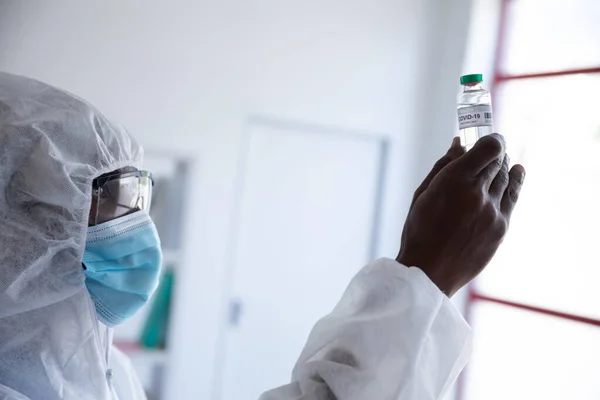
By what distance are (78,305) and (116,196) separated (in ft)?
0.66

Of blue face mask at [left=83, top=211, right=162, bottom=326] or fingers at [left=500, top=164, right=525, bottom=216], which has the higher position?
fingers at [left=500, top=164, right=525, bottom=216]

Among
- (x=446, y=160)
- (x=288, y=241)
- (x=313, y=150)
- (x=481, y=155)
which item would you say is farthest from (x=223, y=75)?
(x=481, y=155)

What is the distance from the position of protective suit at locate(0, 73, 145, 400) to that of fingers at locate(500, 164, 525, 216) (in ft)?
2.08

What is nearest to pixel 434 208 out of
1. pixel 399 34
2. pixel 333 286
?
pixel 333 286

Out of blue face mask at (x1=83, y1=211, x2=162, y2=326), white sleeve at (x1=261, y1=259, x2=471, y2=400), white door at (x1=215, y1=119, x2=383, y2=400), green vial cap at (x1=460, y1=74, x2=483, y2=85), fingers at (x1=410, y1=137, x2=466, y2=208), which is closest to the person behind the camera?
white sleeve at (x1=261, y1=259, x2=471, y2=400)

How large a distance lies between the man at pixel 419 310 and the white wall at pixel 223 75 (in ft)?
5.93

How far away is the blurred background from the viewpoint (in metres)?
2.53

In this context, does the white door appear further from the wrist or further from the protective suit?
the wrist

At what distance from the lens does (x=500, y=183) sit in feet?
2.81

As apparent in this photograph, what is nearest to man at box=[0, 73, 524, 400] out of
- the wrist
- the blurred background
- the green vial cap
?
the wrist

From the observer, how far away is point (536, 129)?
10.1ft

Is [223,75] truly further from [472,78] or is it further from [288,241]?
[472,78]

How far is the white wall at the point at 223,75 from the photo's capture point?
2443 millimetres

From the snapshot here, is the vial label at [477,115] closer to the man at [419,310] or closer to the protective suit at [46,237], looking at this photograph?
the man at [419,310]
